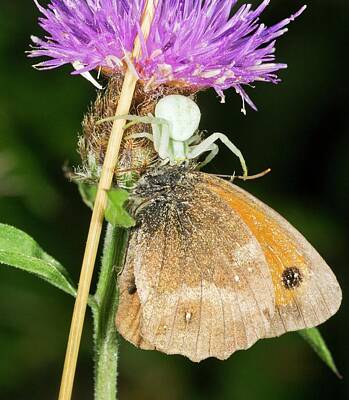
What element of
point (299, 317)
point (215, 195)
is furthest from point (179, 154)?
point (299, 317)

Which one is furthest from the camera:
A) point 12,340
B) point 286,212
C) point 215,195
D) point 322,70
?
point 322,70

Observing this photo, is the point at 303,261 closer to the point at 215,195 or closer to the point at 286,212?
the point at 215,195

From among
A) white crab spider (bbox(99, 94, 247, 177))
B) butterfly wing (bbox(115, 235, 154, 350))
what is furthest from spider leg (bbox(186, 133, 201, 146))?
butterfly wing (bbox(115, 235, 154, 350))

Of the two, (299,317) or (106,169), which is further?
(299,317)

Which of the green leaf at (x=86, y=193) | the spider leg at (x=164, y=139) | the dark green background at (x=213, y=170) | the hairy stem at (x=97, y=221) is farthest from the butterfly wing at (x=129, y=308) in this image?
the dark green background at (x=213, y=170)

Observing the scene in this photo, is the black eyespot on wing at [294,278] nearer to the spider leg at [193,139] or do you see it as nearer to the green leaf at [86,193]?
the spider leg at [193,139]

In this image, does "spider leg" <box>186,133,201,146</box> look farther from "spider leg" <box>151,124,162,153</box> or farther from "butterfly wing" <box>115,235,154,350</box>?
"butterfly wing" <box>115,235,154,350</box>

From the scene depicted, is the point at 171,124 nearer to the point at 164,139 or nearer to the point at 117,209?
the point at 164,139
